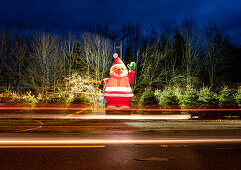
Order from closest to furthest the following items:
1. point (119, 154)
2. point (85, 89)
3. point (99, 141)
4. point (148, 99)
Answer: point (119, 154) < point (99, 141) < point (148, 99) < point (85, 89)

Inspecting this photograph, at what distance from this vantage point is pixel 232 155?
4.73 metres

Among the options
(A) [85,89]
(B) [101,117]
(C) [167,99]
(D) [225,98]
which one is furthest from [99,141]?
(A) [85,89]

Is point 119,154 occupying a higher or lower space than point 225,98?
lower

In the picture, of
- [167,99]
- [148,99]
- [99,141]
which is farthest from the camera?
[148,99]

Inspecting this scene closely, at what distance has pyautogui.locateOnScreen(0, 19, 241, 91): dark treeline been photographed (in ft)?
75.8

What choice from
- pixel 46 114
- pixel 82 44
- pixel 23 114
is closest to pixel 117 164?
pixel 46 114

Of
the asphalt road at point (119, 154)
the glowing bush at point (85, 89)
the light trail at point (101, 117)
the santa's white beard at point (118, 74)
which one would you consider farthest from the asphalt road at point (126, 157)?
the glowing bush at point (85, 89)

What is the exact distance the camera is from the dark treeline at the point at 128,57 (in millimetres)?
23109

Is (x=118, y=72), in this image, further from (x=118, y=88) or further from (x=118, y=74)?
(x=118, y=88)

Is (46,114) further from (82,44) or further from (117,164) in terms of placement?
(82,44)

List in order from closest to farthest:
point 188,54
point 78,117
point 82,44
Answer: point 78,117
point 82,44
point 188,54

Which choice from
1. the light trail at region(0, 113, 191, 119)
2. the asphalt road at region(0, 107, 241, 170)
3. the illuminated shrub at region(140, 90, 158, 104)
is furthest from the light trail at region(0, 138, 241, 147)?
the illuminated shrub at region(140, 90, 158, 104)

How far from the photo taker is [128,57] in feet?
90.2

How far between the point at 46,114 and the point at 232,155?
31.7ft
